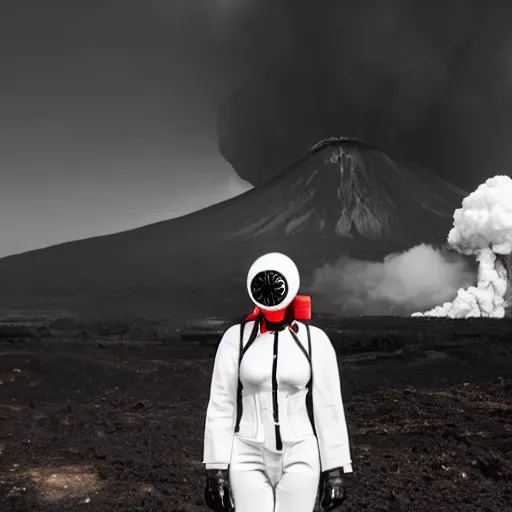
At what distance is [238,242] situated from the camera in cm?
6431

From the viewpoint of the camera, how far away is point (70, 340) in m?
30.2

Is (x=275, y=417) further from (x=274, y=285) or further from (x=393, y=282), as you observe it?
(x=393, y=282)

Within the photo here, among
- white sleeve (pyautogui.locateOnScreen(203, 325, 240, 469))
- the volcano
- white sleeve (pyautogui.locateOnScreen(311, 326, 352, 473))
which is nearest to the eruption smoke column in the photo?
the volcano

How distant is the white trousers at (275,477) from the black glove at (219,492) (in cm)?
5

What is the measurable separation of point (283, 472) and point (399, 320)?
128ft

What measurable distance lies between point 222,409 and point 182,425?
1059 cm

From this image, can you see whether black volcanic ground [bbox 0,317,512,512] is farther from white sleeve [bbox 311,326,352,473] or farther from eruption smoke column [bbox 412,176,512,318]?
eruption smoke column [bbox 412,176,512,318]

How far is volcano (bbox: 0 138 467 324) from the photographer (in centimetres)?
5397

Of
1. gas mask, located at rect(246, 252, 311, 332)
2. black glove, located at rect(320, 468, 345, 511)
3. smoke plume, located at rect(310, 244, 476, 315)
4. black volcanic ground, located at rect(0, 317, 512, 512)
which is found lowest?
black volcanic ground, located at rect(0, 317, 512, 512)

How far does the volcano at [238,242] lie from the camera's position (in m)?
54.0

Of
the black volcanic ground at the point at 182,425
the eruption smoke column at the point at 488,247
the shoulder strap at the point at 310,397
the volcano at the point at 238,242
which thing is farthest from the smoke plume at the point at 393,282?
the shoulder strap at the point at 310,397

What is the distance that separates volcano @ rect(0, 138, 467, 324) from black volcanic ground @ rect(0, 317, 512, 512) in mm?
23153

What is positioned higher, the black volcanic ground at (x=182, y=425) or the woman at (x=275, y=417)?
the woman at (x=275, y=417)

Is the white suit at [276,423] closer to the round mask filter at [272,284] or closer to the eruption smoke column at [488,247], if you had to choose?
the round mask filter at [272,284]
